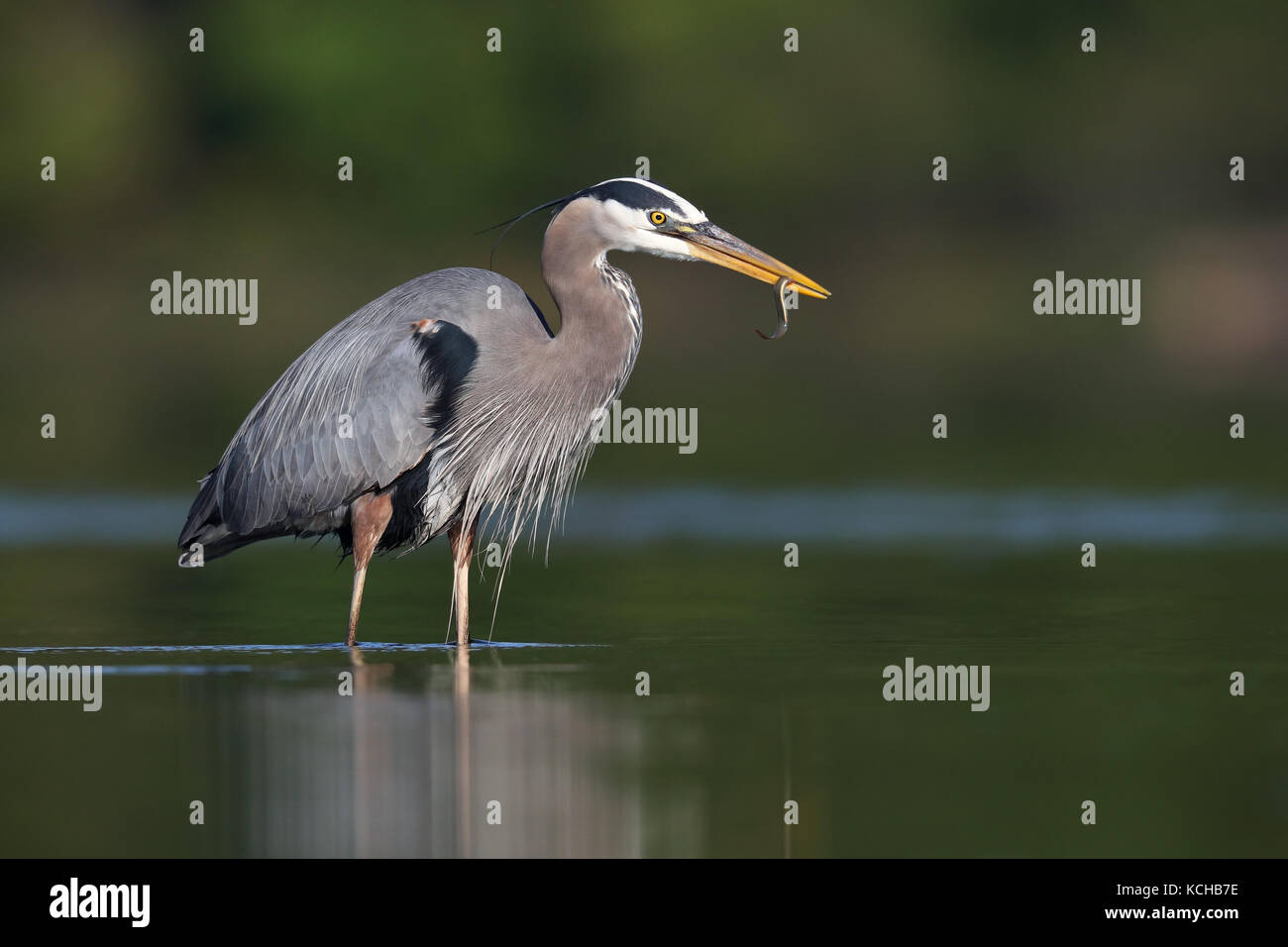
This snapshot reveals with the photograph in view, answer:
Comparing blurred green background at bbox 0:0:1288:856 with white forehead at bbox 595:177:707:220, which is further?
white forehead at bbox 595:177:707:220

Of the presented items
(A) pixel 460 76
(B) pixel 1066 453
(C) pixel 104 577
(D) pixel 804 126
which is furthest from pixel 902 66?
(C) pixel 104 577

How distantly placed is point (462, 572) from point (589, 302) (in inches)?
59.9

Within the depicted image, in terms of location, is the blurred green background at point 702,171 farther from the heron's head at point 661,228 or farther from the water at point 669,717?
the heron's head at point 661,228

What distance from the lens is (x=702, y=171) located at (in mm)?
37688

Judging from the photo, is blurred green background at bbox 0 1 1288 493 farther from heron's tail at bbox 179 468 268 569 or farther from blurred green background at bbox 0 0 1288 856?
heron's tail at bbox 179 468 268 569

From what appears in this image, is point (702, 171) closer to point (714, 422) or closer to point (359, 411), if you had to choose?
point (714, 422)

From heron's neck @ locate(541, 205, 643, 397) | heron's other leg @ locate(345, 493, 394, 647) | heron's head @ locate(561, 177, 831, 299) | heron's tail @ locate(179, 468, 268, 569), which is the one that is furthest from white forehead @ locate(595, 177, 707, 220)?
heron's tail @ locate(179, 468, 268, 569)

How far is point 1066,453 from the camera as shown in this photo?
20.8 meters

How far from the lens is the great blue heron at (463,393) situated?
1145cm

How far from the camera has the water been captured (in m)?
7.91

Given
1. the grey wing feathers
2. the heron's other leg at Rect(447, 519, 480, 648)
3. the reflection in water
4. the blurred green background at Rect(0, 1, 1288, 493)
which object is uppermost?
the blurred green background at Rect(0, 1, 1288, 493)

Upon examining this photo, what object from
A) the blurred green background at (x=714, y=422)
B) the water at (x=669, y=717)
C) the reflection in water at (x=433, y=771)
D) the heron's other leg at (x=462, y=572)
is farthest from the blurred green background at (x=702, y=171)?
the reflection in water at (x=433, y=771)

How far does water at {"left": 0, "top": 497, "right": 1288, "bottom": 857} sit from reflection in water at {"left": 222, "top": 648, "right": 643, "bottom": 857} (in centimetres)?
2

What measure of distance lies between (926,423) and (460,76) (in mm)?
18352
